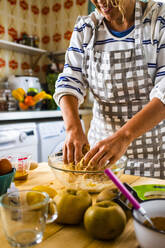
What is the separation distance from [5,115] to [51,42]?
1579 mm

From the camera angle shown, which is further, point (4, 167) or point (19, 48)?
point (19, 48)

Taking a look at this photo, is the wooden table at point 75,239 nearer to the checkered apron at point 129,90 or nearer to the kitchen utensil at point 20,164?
the kitchen utensil at point 20,164

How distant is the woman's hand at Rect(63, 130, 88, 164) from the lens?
2.63ft

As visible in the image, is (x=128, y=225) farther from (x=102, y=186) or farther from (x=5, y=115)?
(x=5, y=115)

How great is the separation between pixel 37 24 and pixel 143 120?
2777 mm

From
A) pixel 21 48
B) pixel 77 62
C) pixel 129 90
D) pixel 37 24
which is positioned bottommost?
pixel 129 90

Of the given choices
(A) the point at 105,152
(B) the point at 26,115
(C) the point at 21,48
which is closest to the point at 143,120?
(A) the point at 105,152

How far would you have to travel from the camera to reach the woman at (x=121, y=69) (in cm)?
104

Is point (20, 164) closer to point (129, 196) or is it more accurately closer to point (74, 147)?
point (74, 147)

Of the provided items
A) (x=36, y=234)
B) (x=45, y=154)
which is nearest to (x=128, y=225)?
(x=36, y=234)

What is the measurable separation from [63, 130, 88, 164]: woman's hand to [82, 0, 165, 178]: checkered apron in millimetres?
357

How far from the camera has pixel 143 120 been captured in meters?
0.80

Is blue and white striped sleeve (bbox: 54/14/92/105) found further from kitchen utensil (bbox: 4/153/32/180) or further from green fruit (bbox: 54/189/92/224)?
green fruit (bbox: 54/189/92/224)

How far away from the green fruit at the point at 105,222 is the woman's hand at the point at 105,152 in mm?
210
